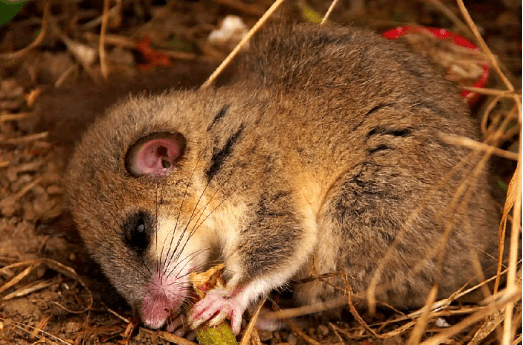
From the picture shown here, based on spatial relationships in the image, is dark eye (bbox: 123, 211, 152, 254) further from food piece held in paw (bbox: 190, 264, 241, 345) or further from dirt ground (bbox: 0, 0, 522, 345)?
dirt ground (bbox: 0, 0, 522, 345)

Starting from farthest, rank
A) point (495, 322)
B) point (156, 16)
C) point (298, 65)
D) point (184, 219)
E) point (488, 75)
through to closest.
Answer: point (156, 16), point (488, 75), point (298, 65), point (184, 219), point (495, 322)

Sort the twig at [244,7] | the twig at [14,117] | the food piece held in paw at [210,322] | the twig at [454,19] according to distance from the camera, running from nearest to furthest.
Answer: the food piece held in paw at [210,322], the twig at [14,117], the twig at [454,19], the twig at [244,7]

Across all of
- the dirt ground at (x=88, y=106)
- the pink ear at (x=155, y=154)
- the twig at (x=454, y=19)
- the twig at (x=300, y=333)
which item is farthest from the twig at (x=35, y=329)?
the twig at (x=454, y=19)

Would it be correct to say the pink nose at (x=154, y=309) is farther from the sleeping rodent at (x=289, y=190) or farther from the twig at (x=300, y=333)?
the twig at (x=300, y=333)

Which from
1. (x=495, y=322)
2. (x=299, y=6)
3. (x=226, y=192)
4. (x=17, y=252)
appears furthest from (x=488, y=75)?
(x=17, y=252)

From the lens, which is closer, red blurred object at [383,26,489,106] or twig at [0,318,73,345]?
twig at [0,318,73,345]

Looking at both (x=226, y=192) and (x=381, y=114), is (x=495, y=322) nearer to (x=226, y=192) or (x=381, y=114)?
(x=381, y=114)

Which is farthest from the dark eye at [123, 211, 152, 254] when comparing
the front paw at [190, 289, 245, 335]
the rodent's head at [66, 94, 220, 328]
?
the front paw at [190, 289, 245, 335]
